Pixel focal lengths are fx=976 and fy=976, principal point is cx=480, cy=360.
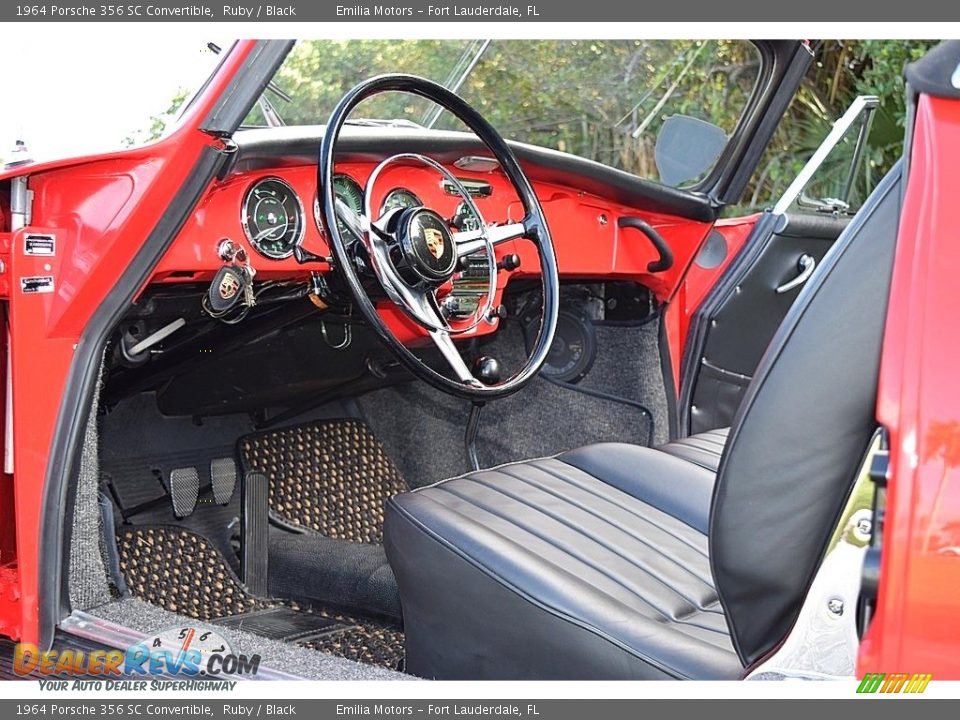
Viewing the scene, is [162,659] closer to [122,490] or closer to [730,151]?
[122,490]

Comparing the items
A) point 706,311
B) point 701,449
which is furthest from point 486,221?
point 706,311

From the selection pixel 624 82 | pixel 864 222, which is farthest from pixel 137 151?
pixel 624 82

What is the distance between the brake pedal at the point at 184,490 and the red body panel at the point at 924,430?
1985 mm

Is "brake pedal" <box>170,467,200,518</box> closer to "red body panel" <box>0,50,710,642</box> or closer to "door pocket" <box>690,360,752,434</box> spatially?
"red body panel" <box>0,50,710,642</box>

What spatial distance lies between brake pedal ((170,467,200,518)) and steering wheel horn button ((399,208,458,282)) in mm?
1125

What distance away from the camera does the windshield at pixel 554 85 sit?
2096mm

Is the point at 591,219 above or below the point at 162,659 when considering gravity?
above

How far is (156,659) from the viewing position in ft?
5.24

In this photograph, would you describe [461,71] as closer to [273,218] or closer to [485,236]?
[485,236]

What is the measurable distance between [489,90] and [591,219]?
452 millimetres

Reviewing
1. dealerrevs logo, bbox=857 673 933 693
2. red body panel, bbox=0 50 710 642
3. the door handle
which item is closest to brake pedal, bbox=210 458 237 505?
red body panel, bbox=0 50 710 642

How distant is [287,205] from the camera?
1943 millimetres

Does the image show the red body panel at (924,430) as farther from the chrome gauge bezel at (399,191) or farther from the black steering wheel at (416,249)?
the chrome gauge bezel at (399,191)

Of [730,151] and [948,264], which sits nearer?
[948,264]
